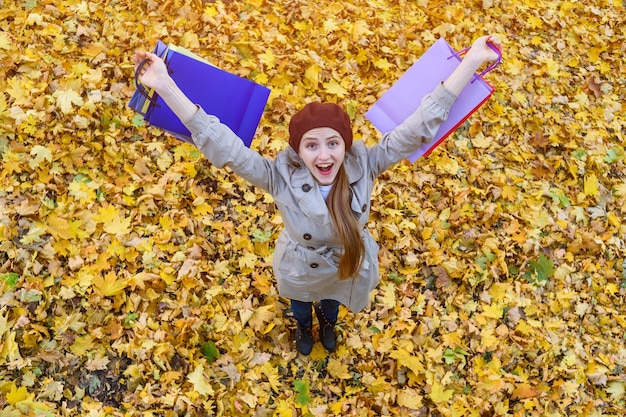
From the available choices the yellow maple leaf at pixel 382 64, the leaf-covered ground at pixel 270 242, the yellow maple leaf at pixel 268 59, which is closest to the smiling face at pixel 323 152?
the leaf-covered ground at pixel 270 242

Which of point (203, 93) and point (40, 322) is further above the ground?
point (203, 93)

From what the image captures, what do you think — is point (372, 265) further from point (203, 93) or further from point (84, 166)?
point (84, 166)

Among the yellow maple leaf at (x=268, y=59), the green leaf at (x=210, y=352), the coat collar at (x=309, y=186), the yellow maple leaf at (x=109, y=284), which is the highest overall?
the coat collar at (x=309, y=186)

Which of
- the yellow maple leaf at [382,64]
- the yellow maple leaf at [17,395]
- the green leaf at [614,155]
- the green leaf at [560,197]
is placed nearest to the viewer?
the yellow maple leaf at [17,395]

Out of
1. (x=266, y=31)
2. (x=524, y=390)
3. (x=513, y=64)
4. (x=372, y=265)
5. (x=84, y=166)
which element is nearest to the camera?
(x=372, y=265)

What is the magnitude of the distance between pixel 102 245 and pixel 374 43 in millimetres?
3469

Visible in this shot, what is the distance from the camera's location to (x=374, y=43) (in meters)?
5.43

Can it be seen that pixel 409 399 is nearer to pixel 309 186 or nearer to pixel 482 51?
pixel 309 186

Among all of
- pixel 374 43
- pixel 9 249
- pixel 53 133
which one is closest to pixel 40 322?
pixel 9 249

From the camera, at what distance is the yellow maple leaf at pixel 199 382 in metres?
3.30

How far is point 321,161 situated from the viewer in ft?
7.85

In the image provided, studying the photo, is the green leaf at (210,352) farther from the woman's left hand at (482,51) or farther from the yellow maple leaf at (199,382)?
the woman's left hand at (482,51)

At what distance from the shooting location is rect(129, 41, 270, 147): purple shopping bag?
239 cm

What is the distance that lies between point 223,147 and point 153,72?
426 mm
